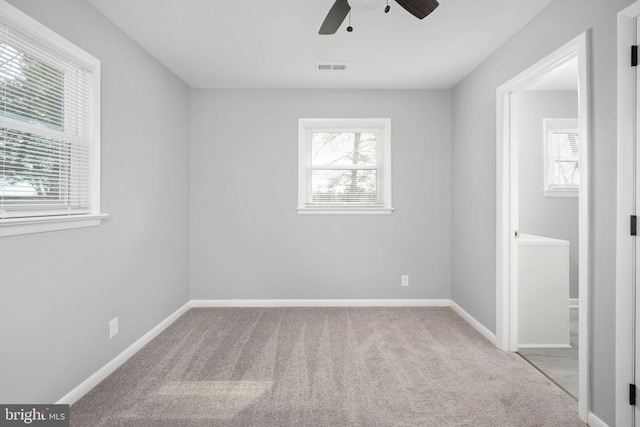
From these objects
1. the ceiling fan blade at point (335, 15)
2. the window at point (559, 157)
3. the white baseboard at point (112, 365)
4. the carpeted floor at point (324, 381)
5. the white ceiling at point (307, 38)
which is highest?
the white ceiling at point (307, 38)

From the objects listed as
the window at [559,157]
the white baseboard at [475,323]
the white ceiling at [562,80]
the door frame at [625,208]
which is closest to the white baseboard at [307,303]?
the white baseboard at [475,323]

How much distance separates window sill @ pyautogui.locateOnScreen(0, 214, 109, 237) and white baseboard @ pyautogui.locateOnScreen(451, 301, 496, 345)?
133 inches

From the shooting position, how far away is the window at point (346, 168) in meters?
4.30

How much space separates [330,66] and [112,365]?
127 inches

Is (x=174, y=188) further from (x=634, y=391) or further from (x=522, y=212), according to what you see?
(x=522, y=212)

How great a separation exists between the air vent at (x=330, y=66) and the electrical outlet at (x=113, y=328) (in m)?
2.88

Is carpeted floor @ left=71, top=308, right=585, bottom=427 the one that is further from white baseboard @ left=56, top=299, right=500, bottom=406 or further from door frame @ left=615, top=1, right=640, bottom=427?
door frame @ left=615, top=1, right=640, bottom=427

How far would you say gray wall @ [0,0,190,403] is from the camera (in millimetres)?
1881

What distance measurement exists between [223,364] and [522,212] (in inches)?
158

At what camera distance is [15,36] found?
1.85 metres

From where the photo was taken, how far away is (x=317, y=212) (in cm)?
428

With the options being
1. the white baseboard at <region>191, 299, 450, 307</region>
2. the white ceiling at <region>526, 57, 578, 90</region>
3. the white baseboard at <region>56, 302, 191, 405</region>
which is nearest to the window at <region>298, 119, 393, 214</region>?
the white baseboard at <region>191, 299, 450, 307</region>

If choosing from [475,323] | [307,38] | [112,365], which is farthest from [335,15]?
→ [475,323]

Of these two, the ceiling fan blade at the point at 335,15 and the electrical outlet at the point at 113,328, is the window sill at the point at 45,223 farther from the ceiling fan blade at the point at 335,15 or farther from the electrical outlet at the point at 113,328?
the ceiling fan blade at the point at 335,15
